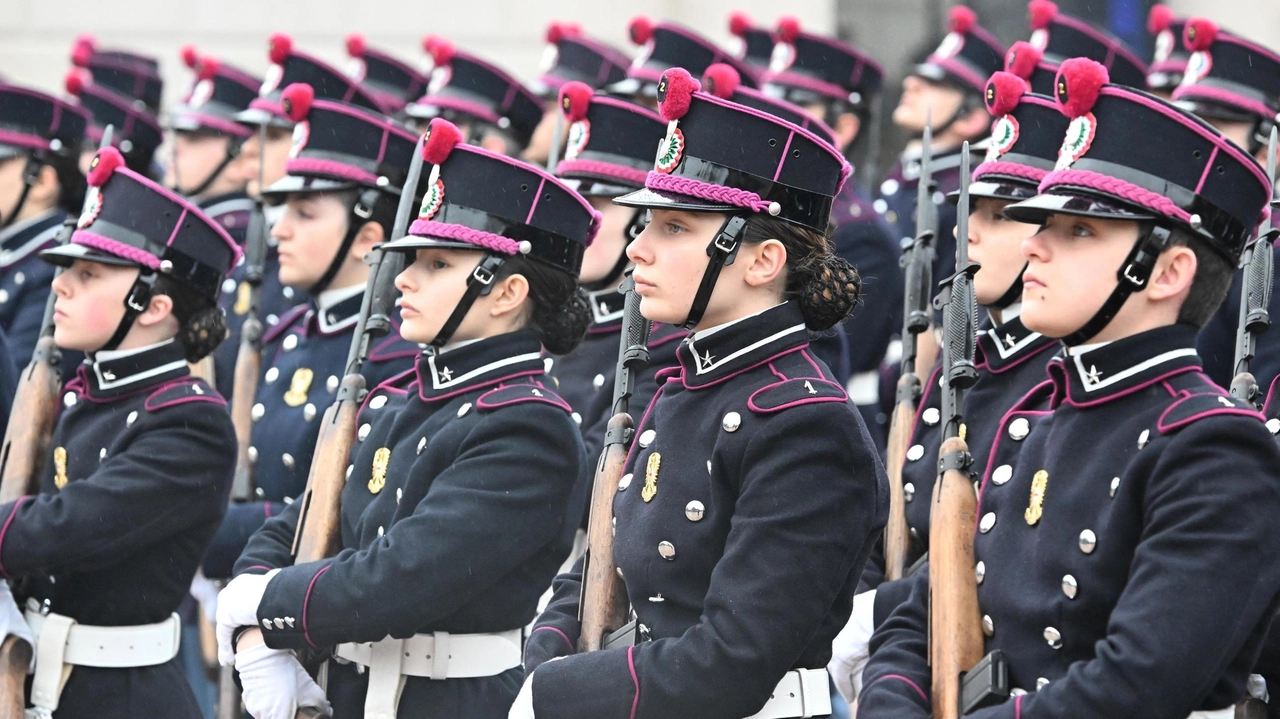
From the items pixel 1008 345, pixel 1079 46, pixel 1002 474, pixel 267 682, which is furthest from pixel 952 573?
pixel 1079 46

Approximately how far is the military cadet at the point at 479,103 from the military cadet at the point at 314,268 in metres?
2.42

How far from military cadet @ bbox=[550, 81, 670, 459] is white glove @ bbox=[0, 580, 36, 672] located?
5.87 feet

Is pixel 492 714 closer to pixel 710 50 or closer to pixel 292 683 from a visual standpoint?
pixel 292 683

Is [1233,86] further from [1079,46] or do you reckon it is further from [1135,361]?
[1135,361]

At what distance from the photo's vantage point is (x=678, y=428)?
4.24 metres

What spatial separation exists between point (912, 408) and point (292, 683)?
2.04 meters

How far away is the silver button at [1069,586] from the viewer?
11.9ft

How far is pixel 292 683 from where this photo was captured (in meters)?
5.07

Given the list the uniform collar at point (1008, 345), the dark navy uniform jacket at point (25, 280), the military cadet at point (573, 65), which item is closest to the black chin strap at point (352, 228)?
the dark navy uniform jacket at point (25, 280)

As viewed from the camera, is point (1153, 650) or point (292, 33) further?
point (292, 33)

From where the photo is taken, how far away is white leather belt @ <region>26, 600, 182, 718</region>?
563 centimetres

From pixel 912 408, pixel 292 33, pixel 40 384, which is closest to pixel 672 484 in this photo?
pixel 912 408

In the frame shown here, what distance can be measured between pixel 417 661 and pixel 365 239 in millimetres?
2131

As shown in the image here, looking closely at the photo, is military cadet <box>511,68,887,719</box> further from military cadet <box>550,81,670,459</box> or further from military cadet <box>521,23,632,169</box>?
military cadet <box>521,23,632,169</box>
